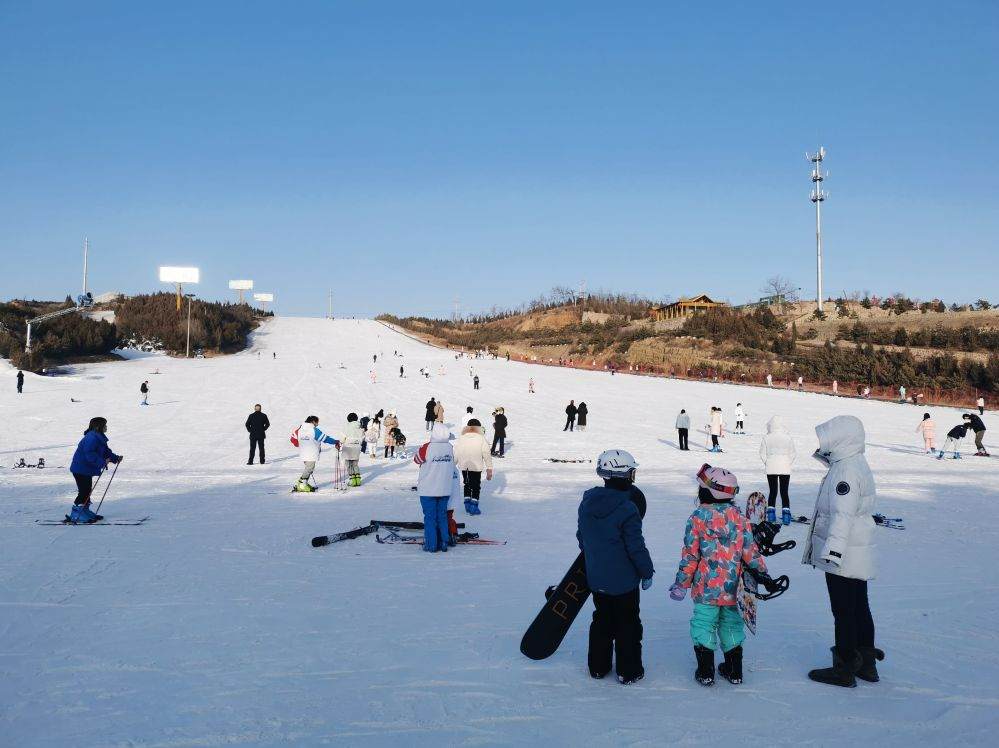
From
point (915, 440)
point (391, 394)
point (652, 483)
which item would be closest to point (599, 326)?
point (391, 394)

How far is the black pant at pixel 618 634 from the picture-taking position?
179 inches

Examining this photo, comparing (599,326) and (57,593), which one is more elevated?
(599,326)

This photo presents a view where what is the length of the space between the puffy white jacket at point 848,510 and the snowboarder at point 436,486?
14.7ft

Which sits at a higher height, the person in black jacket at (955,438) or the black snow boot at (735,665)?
the person in black jacket at (955,438)

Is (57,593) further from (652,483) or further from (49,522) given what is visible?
(652,483)

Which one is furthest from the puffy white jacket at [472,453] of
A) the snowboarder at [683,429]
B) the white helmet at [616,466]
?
the snowboarder at [683,429]

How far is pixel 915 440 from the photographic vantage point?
73.0 feet

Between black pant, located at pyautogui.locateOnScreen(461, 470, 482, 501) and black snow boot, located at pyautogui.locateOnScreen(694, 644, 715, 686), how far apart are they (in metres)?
6.32

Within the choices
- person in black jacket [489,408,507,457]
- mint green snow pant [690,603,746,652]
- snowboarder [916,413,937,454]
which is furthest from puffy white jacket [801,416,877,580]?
snowboarder [916,413,937,454]

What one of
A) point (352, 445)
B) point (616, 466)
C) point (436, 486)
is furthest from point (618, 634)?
point (352, 445)

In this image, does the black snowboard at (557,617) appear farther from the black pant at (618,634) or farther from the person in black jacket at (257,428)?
the person in black jacket at (257,428)

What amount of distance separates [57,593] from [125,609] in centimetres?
90

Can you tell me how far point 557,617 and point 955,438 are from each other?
17.5m

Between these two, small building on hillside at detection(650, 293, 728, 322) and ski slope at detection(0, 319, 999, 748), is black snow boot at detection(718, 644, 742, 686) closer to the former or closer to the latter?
ski slope at detection(0, 319, 999, 748)
